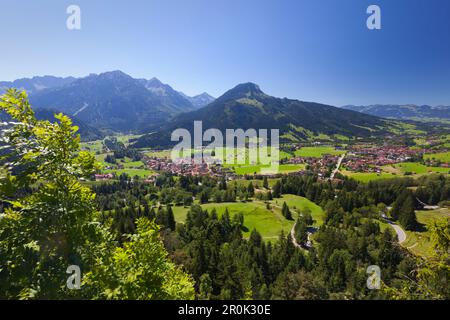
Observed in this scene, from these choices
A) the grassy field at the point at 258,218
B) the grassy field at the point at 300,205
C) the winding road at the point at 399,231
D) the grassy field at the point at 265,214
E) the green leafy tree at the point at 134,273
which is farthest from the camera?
the grassy field at the point at 300,205

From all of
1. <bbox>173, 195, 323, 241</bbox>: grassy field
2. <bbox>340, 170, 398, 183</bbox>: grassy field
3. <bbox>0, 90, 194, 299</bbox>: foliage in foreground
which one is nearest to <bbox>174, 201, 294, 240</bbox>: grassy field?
<bbox>173, 195, 323, 241</bbox>: grassy field

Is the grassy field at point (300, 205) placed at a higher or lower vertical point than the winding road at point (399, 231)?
higher

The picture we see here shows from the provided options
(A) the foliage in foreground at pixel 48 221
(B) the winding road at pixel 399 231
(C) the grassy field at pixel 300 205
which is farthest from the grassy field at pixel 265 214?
(A) the foliage in foreground at pixel 48 221

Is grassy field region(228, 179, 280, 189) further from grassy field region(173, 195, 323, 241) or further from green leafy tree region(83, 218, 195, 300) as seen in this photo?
green leafy tree region(83, 218, 195, 300)

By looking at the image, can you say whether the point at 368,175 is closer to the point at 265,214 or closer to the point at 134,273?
the point at 265,214

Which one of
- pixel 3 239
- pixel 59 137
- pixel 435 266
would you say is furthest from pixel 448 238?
pixel 3 239

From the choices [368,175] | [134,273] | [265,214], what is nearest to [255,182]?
[265,214]

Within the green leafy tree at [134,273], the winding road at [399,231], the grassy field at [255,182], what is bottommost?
the winding road at [399,231]

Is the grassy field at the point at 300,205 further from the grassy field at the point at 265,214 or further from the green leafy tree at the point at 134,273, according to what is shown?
the green leafy tree at the point at 134,273

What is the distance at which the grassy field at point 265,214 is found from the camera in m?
102

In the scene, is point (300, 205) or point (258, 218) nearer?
point (258, 218)

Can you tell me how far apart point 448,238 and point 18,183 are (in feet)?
48.7

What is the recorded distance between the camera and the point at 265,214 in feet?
378

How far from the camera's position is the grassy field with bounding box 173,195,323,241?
4006 inches
